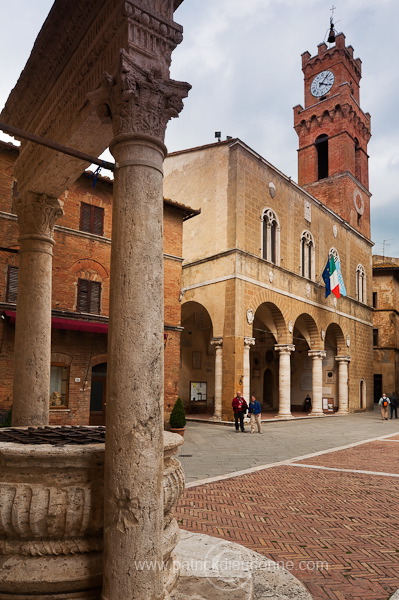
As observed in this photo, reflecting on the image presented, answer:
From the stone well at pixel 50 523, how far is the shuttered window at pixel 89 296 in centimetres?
1172

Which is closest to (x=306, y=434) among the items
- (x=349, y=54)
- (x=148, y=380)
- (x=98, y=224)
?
(x=98, y=224)

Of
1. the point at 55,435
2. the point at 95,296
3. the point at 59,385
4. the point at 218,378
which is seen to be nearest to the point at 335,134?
the point at 218,378

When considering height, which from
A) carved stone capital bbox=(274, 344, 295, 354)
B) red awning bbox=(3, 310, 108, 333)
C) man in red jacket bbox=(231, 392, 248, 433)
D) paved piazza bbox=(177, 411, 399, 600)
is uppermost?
red awning bbox=(3, 310, 108, 333)

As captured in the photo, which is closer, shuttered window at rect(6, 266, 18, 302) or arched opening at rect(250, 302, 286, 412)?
shuttered window at rect(6, 266, 18, 302)

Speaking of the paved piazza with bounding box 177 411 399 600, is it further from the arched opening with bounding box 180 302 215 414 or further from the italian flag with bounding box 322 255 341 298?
the italian flag with bounding box 322 255 341 298

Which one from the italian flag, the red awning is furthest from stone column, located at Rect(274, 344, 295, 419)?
the red awning

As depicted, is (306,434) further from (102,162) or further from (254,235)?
(102,162)

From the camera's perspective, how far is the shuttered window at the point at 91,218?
15.2m

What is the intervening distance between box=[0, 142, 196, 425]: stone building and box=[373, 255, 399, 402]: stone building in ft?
86.5

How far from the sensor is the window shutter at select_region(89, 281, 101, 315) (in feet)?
49.4

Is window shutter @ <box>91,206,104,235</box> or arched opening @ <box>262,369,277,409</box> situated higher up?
window shutter @ <box>91,206,104,235</box>

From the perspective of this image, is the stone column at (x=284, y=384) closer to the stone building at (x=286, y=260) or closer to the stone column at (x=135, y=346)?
the stone building at (x=286, y=260)

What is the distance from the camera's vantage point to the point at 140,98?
363 centimetres

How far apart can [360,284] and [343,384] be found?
715 cm
